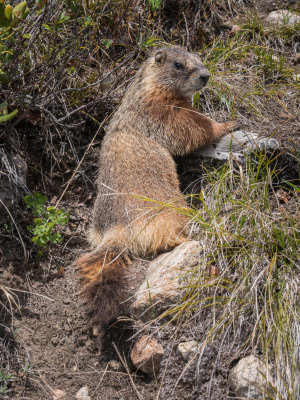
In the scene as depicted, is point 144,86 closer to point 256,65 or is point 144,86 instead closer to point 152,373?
point 256,65

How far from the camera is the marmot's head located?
660cm

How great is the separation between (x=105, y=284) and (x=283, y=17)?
6131mm

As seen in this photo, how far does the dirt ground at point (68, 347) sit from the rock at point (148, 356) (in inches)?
3.4

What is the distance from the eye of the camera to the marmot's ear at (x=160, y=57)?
6785mm

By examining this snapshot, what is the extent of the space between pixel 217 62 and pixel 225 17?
153 centimetres

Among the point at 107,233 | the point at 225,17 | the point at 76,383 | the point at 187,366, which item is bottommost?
the point at 76,383

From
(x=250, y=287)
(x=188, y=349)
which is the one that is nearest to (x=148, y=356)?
(x=188, y=349)

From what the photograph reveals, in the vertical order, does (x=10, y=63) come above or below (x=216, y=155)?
above

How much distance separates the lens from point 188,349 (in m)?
4.65

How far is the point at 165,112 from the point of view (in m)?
6.52

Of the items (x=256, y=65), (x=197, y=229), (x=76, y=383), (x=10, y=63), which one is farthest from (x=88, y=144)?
(x=76, y=383)

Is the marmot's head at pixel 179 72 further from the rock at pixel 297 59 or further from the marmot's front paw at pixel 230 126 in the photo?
the rock at pixel 297 59

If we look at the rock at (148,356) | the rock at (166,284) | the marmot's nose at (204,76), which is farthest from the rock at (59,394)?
the marmot's nose at (204,76)

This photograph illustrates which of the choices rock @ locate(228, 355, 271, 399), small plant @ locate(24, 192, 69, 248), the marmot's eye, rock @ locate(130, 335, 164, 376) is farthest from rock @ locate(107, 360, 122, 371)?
the marmot's eye
